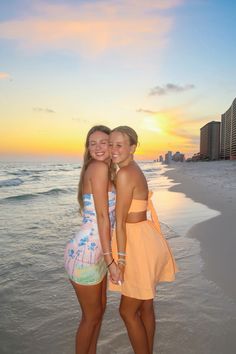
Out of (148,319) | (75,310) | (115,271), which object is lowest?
(75,310)

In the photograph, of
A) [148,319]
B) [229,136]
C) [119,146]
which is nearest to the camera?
[119,146]

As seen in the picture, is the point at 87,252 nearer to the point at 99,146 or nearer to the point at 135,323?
the point at 135,323

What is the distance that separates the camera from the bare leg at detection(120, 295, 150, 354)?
2.78m

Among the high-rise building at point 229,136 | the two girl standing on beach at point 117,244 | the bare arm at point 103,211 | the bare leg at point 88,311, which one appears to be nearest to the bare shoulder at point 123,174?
the two girl standing on beach at point 117,244

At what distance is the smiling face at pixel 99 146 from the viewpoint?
2.85 meters

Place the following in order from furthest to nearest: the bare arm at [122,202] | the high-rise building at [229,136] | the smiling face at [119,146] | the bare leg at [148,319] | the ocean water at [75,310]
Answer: the high-rise building at [229,136], the ocean water at [75,310], the bare leg at [148,319], the smiling face at [119,146], the bare arm at [122,202]

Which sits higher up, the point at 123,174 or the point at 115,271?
the point at 123,174

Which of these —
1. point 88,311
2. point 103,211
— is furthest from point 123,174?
point 88,311

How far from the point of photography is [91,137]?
2.91 meters

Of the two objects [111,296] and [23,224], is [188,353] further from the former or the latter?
[23,224]

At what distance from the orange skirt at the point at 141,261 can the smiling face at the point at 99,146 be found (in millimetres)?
643

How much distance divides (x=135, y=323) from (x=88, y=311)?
1.39ft

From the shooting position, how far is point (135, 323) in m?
2.79

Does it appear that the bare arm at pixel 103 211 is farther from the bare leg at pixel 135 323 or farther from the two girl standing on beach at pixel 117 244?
the bare leg at pixel 135 323
